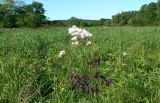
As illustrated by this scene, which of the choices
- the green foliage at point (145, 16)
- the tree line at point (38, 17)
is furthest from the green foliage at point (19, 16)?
the green foliage at point (145, 16)

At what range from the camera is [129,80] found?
4.52 m

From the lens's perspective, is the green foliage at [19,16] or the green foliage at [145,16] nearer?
the green foliage at [19,16]

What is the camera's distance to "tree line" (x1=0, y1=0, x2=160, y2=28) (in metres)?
70.6

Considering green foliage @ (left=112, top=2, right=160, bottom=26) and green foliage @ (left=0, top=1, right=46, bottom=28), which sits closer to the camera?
green foliage @ (left=0, top=1, right=46, bottom=28)

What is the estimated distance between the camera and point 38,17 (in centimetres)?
7444

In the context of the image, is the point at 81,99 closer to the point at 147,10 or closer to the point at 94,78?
the point at 94,78

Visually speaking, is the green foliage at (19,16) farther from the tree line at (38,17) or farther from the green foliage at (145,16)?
the green foliage at (145,16)

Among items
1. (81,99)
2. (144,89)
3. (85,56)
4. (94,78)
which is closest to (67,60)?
(85,56)

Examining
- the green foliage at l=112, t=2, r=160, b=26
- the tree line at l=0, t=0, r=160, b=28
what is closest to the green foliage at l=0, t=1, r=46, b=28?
the tree line at l=0, t=0, r=160, b=28

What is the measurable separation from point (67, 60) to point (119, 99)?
9.13 feet

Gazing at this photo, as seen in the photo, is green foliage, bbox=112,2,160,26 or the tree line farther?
green foliage, bbox=112,2,160,26

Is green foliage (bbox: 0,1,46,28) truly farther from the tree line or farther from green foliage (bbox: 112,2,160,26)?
green foliage (bbox: 112,2,160,26)

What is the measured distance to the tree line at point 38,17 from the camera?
7056 centimetres

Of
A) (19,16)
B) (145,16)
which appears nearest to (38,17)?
(19,16)
